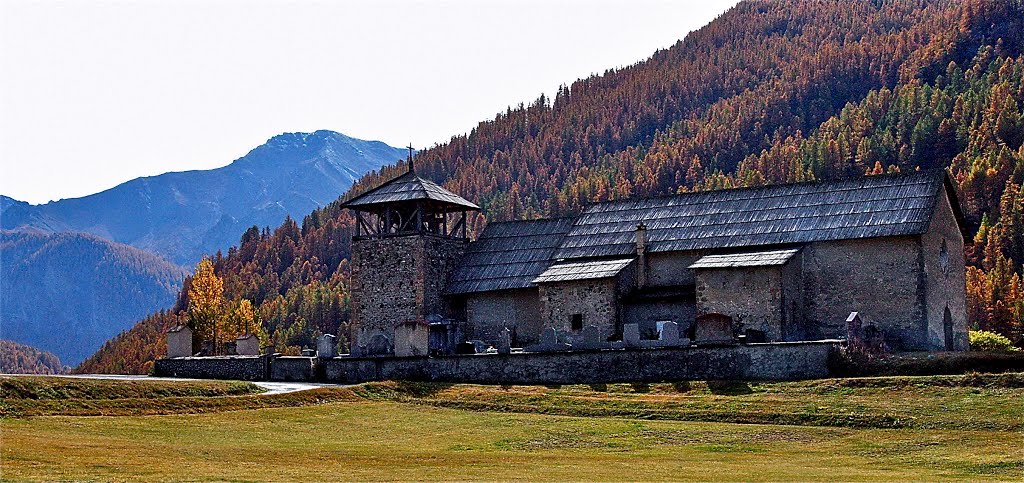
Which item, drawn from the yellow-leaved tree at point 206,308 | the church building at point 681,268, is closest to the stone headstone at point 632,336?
the church building at point 681,268

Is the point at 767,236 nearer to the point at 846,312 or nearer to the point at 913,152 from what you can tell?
the point at 846,312

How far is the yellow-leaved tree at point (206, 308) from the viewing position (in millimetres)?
83200

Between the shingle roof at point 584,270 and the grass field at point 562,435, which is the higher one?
the shingle roof at point 584,270

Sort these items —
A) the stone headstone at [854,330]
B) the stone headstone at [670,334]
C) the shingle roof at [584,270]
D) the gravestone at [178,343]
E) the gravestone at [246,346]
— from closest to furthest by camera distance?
the stone headstone at [854,330] < the stone headstone at [670,334] < the shingle roof at [584,270] < the gravestone at [246,346] < the gravestone at [178,343]

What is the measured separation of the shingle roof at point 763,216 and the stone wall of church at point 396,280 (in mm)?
5897

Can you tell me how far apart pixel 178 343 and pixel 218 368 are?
188 inches

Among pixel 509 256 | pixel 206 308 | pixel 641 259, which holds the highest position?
pixel 509 256

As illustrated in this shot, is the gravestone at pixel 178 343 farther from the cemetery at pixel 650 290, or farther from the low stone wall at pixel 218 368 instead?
the low stone wall at pixel 218 368

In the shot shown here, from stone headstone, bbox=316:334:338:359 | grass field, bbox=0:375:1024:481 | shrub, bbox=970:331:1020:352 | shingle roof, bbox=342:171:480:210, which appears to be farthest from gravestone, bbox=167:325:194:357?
shrub, bbox=970:331:1020:352

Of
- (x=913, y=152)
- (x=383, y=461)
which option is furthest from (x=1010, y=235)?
(x=383, y=461)

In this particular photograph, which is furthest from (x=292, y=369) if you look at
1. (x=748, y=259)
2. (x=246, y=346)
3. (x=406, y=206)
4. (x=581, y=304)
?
(x=748, y=259)

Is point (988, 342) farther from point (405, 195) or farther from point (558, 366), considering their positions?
point (405, 195)

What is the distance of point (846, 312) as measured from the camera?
54.8 metres

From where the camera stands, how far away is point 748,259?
5584cm
